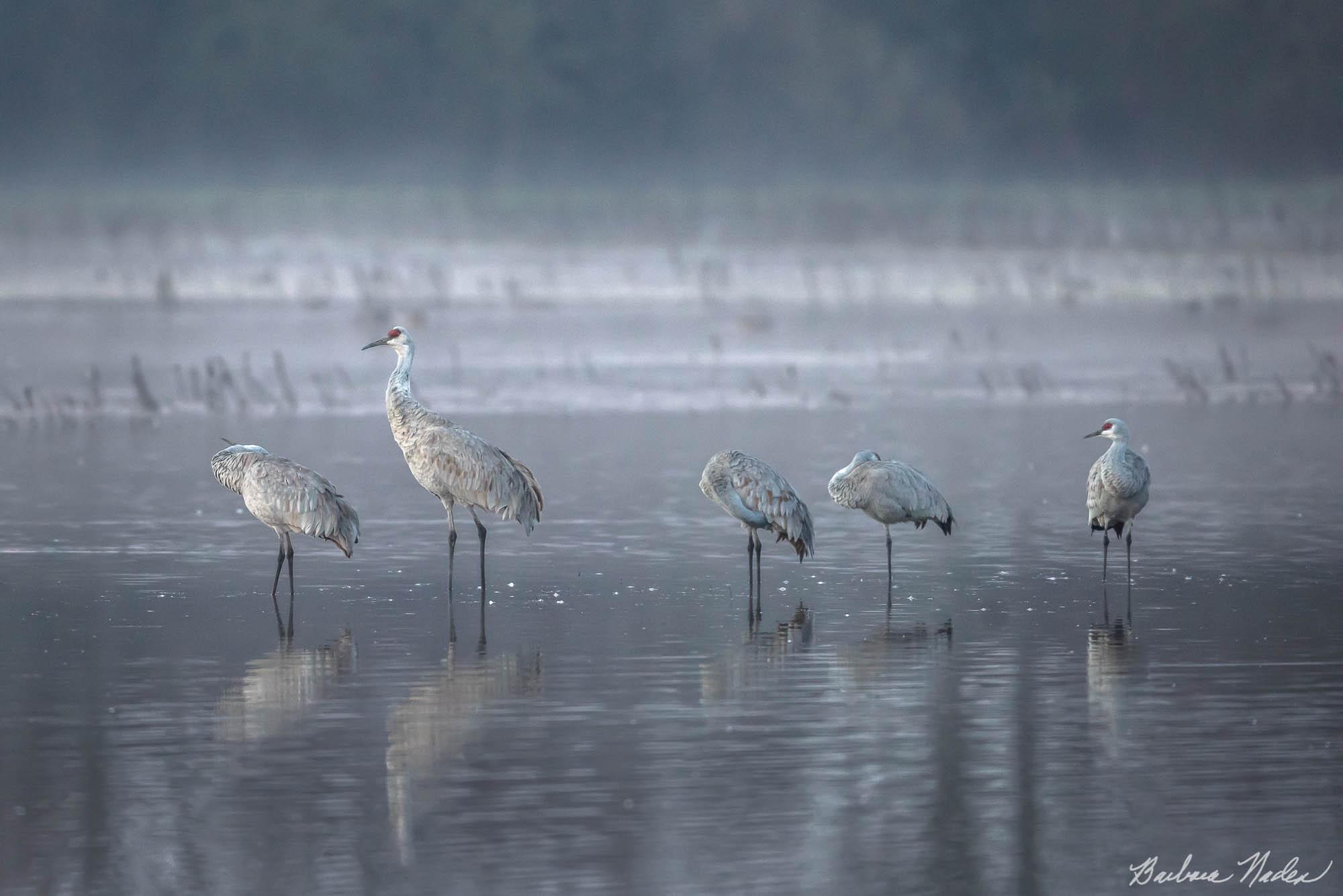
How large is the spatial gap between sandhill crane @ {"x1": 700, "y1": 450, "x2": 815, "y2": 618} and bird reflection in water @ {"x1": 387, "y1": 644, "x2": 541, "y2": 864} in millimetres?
2877

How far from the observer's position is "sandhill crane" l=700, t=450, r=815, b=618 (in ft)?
47.3

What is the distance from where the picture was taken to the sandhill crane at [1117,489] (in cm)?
1472

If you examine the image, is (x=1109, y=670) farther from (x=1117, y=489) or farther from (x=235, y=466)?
(x=235, y=466)

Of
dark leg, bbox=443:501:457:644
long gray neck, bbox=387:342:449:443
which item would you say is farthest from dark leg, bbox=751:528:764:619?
long gray neck, bbox=387:342:449:443

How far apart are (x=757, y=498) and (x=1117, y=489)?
2530 mm

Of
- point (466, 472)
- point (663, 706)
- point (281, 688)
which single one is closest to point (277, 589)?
point (466, 472)

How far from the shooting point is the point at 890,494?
14.8 m

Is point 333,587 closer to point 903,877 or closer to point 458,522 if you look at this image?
point 458,522

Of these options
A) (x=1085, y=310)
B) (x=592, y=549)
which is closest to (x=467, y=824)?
(x=592, y=549)

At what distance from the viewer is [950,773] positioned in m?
8.99

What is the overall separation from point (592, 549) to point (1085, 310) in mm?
57291

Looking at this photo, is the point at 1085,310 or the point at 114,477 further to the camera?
the point at 1085,310

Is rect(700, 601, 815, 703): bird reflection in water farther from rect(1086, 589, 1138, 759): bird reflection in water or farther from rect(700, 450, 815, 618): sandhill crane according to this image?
rect(1086, 589, 1138, 759): bird reflection in water

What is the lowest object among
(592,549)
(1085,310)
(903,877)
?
(903,877)
